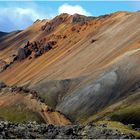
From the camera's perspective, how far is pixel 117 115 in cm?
18938

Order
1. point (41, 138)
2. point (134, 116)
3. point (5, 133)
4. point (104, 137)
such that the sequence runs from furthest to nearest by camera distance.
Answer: point (134, 116), point (104, 137), point (41, 138), point (5, 133)

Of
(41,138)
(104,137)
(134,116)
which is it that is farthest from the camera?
(134,116)

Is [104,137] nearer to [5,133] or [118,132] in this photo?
[118,132]

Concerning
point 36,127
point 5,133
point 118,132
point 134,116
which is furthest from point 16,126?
point 134,116

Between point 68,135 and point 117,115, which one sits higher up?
point 117,115

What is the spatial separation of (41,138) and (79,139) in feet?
15.0

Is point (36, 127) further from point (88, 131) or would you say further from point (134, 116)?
point (134, 116)

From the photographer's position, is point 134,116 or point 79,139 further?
point 134,116

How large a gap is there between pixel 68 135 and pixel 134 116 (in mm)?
126206

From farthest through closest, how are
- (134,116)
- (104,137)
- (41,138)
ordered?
(134,116) → (104,137) → (41,138)

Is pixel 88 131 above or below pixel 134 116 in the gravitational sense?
below

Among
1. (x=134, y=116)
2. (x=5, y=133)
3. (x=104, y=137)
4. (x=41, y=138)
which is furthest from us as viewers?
(x=134, y=116)

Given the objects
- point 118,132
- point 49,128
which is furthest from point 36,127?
point 118,132

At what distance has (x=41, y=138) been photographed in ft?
201
